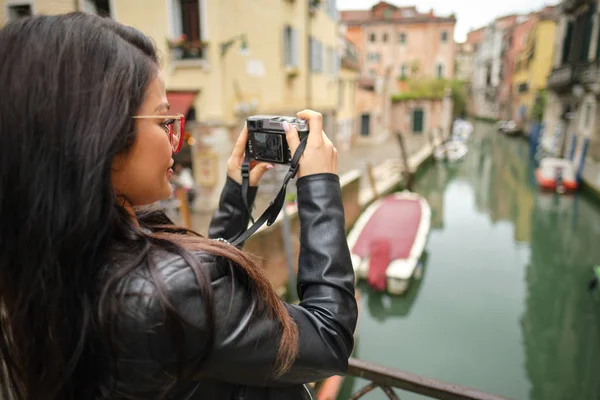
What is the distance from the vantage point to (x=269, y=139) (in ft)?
3.08

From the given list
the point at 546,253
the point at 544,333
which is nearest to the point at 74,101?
the point at 544,333

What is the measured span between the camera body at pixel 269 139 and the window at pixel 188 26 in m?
5.81

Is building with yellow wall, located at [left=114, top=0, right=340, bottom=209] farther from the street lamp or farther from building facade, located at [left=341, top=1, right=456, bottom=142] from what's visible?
building facade, located at [left=341, top=1, right=456, bottom=142]

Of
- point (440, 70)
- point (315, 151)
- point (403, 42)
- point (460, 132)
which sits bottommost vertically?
point (460, 132)

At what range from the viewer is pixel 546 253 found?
8094 mm

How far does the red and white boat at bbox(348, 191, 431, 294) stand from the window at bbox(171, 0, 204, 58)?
369 centimetres

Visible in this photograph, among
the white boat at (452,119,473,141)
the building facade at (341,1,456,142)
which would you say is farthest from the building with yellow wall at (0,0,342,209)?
the building facade at (341,1,456,142)

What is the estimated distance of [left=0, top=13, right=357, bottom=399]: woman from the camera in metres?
0.55

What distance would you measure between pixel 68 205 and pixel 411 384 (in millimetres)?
1120

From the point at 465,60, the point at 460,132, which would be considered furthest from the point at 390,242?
the point at 465,60

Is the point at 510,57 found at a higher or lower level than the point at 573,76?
higher

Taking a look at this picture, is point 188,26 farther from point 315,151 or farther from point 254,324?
point 254,324

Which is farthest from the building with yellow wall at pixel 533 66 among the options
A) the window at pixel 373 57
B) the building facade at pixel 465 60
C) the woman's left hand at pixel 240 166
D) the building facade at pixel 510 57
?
the woman's left hand at pixel 240 166

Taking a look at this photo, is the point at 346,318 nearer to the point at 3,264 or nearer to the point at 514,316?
the point at 3,264
